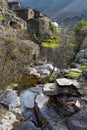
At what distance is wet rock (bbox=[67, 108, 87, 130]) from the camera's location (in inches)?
890

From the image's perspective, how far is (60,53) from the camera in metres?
49.8

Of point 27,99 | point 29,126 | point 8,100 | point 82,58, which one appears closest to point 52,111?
point 29,126

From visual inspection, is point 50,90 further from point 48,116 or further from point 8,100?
point 8,100

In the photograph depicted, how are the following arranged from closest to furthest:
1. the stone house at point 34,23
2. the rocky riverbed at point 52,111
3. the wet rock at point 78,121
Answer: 1. the wet rock at point 78,121
2. the rocky riverbed at point 52,111
3. the stone house at point 34,23

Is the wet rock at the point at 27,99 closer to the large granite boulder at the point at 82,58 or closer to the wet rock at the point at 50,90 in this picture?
the wet rock at the point at 50,90

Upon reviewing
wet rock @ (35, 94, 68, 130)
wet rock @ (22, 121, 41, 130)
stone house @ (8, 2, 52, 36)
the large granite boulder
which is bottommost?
wet rock @ (22, 121, 41, 130)

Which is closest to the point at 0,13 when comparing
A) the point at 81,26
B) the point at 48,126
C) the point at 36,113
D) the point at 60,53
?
the point at 60,53

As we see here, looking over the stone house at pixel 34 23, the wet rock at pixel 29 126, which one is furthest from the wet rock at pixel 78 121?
the stone house at pixel 34 23

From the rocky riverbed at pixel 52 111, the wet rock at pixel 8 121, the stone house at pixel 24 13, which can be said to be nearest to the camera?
the rocky riverbed at pixel 52 111

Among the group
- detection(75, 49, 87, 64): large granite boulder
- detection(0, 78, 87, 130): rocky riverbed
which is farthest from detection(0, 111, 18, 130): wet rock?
detection(75, 49, 87, 64): large granite boulder

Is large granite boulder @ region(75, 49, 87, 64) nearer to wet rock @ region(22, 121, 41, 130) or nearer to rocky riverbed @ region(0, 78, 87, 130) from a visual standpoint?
rocky riverbed @ region(0, 78, 87, 130)

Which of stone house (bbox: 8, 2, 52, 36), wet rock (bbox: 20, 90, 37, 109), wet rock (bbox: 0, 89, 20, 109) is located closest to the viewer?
wet rock (bbox: 0, 89, 20, 109)

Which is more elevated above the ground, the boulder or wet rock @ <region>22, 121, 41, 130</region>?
wet rock @ <region>22, 121, 41, 130</region>

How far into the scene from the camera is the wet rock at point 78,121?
2261cm
